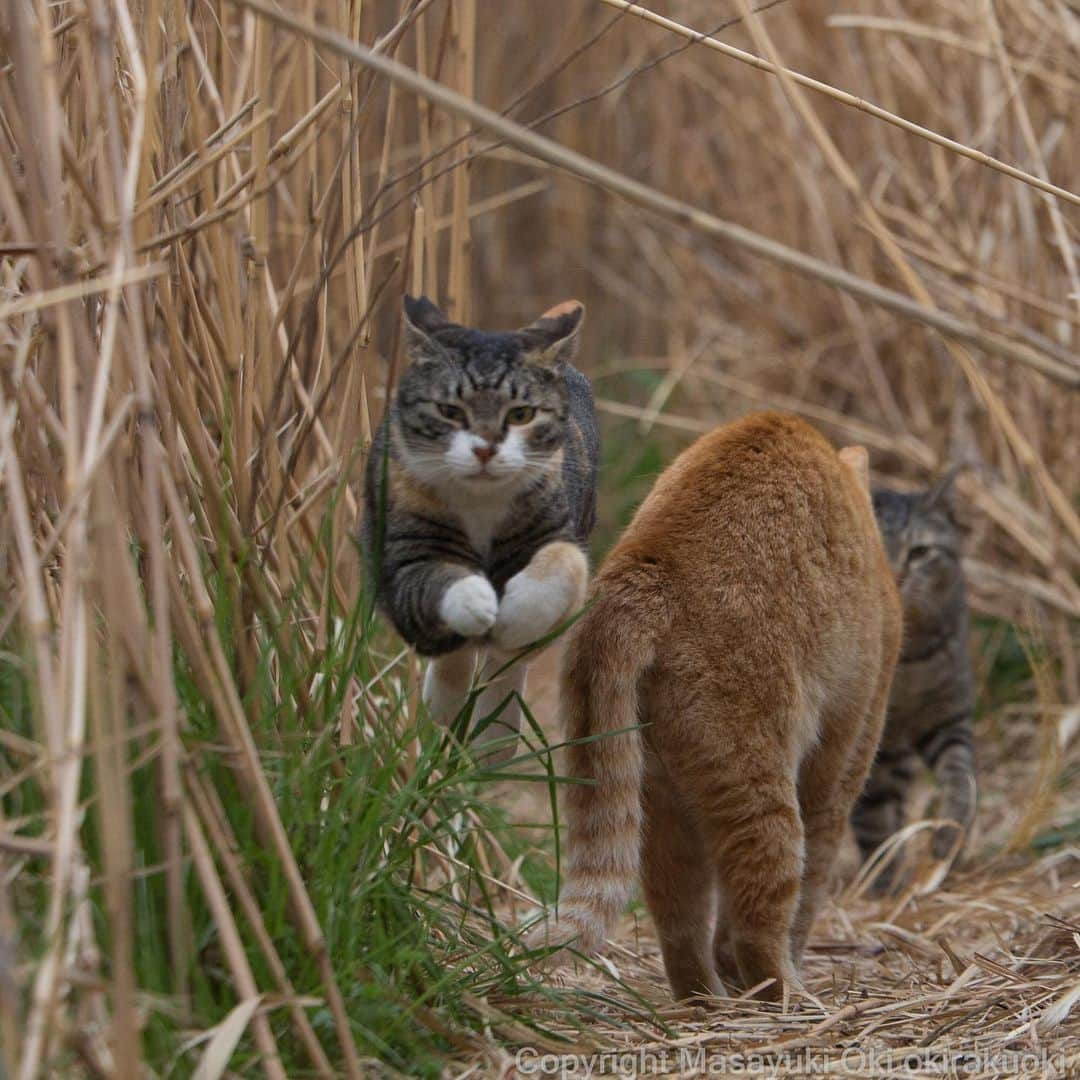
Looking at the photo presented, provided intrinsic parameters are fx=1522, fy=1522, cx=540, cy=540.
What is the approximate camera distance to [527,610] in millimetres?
2357

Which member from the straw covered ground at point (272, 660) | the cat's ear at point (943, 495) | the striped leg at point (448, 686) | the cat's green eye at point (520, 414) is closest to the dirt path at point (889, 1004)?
the straw covered ground at point (272, 660)

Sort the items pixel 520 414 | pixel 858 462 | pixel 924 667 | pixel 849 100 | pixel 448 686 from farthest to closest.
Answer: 1. pixel 924 667
2. pixel 858 462
3. pixel 448 686
4. pixel 520 414
5. pixel 849 100

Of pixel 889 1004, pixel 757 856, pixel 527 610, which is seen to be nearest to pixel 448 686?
pixel 527 610

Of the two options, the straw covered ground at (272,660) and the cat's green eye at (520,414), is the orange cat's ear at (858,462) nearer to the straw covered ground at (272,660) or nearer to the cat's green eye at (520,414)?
the straw covered ground at (272,660)

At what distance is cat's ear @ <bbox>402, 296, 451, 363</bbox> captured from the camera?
8.65ft

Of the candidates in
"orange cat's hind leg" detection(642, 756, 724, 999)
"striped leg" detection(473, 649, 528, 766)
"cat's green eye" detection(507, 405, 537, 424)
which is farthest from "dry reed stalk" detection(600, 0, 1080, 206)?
"orange cat's hind leg" detection(642, 756, 724, 999)

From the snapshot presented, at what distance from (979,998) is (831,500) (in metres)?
0.97

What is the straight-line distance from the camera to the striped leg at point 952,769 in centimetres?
457

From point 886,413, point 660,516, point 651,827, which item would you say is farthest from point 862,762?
point 886,413

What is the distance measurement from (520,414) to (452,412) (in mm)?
117

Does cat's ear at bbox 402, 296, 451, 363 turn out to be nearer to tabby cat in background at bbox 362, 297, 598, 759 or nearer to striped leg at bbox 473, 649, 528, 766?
tabby cat in background at bbox 362, 297, 598, 759

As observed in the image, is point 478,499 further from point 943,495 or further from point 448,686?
point 943,495

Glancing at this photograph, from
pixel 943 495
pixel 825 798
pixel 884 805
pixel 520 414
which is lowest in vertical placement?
pixel 884 805

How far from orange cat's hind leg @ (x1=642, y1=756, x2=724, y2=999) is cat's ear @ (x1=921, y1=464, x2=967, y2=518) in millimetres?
2380
